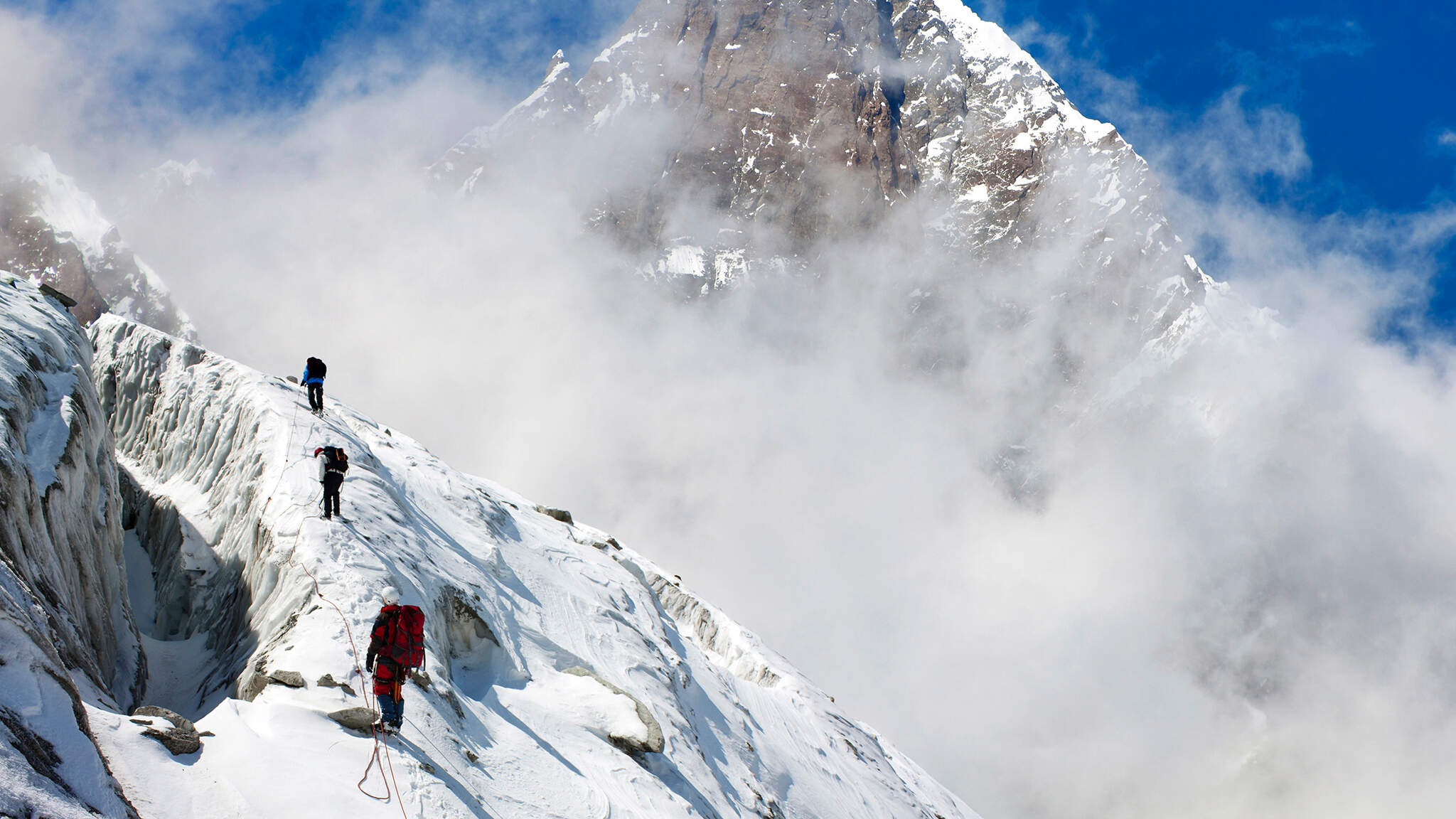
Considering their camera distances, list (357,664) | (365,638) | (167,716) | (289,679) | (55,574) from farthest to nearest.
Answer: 1. (365,638)
2. (55,574)
3. (357,664)
4. (289,679)
5. (167,716)

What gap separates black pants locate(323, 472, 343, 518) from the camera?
20.7 m

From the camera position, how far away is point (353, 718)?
46.9 ft

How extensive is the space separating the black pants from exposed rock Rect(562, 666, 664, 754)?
24.1 ft

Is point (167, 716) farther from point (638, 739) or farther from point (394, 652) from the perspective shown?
point (638, 739)

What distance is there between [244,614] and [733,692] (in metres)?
21.0

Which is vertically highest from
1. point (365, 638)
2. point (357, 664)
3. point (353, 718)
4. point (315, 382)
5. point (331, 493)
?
point (315, 382)

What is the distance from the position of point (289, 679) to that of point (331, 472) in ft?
21.5

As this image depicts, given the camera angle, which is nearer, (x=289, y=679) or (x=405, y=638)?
(x=405, y=638)

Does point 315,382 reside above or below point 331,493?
above

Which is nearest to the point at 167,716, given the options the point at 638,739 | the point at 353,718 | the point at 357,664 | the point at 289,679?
the point at 289,679

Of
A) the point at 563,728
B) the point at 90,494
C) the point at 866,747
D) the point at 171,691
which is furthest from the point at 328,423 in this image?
the point at 866,747

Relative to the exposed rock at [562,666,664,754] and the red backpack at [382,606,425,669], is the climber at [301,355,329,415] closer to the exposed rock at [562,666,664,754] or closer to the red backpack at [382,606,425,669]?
the exposed rock at [562,666,664,754]

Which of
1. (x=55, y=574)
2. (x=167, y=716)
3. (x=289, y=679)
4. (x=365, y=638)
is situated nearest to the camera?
(x=167, y=716)

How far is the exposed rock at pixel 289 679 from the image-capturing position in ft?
49.5
